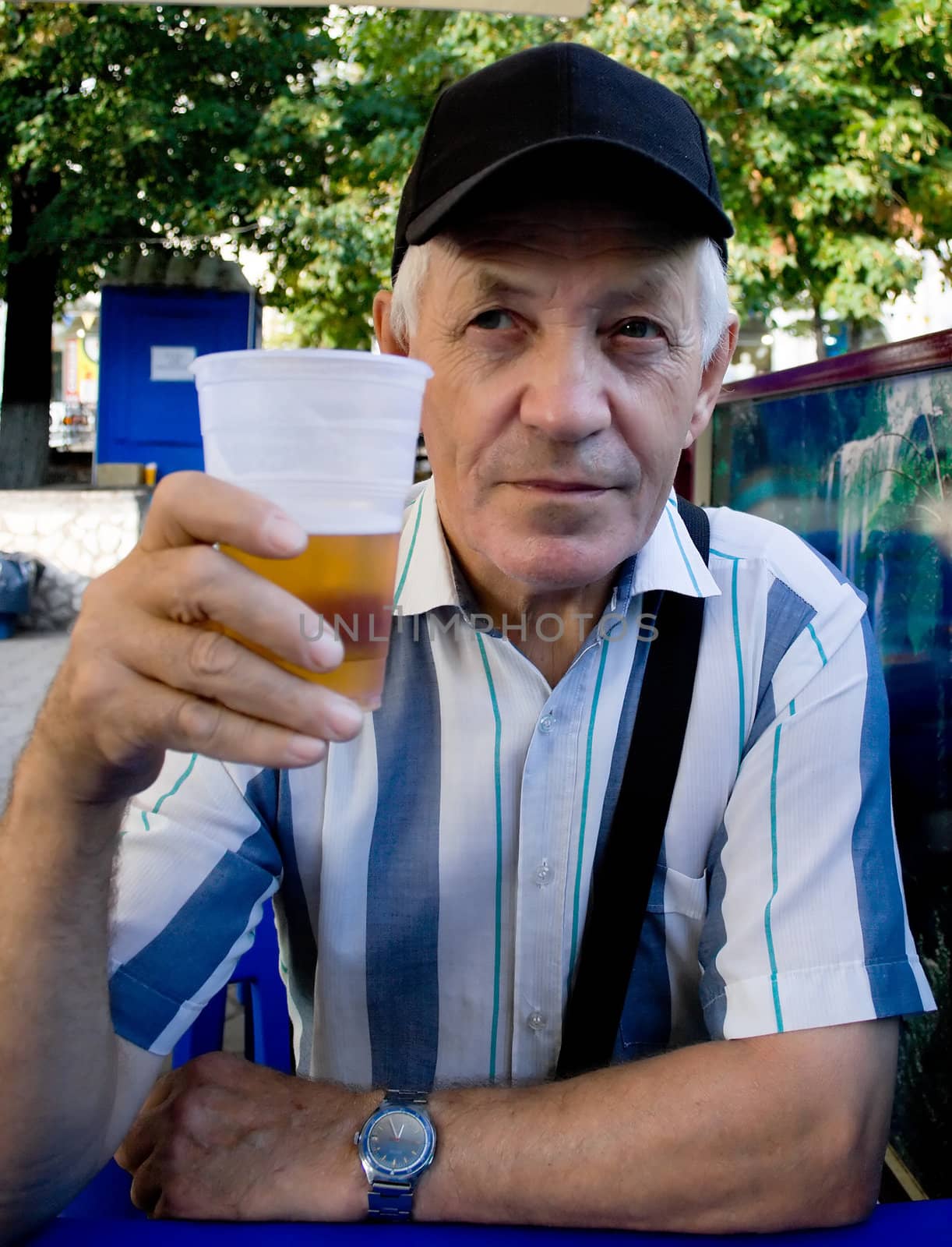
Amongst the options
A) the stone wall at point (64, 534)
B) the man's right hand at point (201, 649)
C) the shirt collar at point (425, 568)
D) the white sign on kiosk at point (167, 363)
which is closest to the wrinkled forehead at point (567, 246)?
the shirt collar at point (425, 568)

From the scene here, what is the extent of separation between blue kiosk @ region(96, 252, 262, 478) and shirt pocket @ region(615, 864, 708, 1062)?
9.70 m

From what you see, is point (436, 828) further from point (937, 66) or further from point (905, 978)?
point (937, 66)

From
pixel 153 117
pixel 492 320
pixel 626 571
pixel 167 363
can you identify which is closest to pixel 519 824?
pixel 626 571

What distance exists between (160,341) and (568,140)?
33.0 feet

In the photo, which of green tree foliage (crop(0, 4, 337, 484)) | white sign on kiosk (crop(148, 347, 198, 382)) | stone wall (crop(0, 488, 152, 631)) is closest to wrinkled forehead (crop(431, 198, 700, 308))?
stone wall (crop(0, 488, 152, 631))

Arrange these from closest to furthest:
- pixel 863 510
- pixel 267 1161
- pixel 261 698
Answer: pixel 261 698 → pixel 267 1161 → pixel 863 510

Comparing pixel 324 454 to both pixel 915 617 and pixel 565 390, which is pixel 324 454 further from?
pixel 915 617

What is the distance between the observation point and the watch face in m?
1.27

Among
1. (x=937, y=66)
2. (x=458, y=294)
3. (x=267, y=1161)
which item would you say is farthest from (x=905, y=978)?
(x=937, y=66)

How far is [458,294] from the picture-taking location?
5.02 ft

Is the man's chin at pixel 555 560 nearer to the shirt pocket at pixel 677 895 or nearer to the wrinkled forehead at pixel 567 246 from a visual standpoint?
the wrinkled forehead at pixel 567 246

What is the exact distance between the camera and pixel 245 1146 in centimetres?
132

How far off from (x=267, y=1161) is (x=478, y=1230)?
276 millimetres

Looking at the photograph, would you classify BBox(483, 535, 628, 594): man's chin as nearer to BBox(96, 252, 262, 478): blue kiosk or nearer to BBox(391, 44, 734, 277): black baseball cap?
BBox(391, 44, 734, 277): black baseball cap
